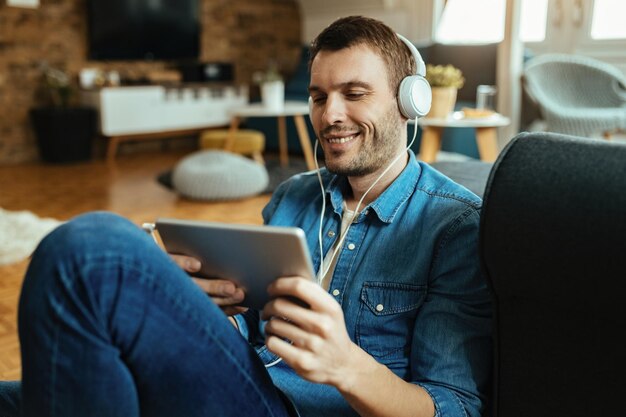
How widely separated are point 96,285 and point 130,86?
17.1ft

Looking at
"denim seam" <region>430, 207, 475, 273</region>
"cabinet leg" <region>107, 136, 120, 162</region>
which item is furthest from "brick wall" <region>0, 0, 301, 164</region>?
"denim seam" <region>430, 207, 475, 273</region>

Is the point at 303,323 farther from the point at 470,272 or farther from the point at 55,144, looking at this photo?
A: the point at 55,144

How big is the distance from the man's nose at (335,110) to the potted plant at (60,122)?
4.56m

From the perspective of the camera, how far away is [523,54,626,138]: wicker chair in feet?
12.3

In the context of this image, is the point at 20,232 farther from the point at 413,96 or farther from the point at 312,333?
the point at 312,333

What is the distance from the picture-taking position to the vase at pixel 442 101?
3.13m

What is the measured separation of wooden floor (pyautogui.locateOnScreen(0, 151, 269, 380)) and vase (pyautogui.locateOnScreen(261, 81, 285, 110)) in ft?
3.29

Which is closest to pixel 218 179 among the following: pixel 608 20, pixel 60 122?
pixel 60 122

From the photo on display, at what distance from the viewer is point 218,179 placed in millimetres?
3715

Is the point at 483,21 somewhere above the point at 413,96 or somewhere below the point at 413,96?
above

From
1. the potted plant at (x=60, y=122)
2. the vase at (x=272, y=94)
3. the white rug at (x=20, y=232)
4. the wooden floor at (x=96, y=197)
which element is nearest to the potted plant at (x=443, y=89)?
the wooden floor at (x=96, y=197)

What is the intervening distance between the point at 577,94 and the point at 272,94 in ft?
6.91

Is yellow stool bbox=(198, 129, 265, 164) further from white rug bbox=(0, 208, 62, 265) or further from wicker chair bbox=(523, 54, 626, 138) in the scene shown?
wicker chair bbox=(523, 54, 626, 138)

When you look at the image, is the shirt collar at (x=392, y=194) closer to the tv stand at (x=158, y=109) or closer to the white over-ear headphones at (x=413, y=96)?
the white over-ear headphones at (x=413, y=96)
